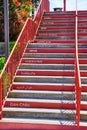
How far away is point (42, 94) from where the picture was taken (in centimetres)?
1113

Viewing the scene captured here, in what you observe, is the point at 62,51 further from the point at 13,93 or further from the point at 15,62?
the point at 13,93

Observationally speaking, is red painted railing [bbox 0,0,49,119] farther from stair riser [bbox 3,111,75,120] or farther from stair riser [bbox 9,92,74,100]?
stair riser [bbox 3,111,75,120]

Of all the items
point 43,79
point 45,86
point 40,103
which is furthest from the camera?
point 43,79

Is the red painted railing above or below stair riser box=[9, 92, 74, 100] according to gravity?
above

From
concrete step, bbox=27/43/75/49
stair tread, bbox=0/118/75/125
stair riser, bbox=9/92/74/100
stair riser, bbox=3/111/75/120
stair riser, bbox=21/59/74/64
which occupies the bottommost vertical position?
stair tread, bbox=0/118/75/125

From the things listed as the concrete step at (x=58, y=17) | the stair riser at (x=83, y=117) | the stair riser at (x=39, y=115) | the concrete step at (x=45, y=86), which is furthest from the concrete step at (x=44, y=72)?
the concrete step at (x=58, y=17)

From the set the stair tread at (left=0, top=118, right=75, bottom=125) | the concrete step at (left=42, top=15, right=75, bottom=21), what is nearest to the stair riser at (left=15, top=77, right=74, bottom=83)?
the stair tread at (left=0, top=118, right=75, bottom=125)

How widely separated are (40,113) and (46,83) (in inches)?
63.8

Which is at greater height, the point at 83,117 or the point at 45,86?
the point at 45,86

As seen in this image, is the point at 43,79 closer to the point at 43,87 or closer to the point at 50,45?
the point at 43,87

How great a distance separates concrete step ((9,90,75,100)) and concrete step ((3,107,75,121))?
668 mm

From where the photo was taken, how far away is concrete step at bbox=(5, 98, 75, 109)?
10.6m

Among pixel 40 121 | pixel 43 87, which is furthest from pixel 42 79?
pixel 40 121

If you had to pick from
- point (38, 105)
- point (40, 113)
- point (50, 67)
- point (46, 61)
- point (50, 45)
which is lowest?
point (40, 113)
